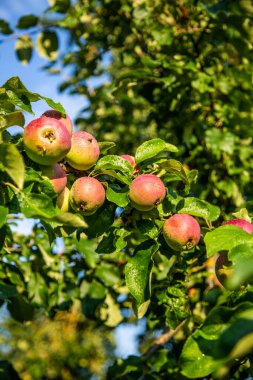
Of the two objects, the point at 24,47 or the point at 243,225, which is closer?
the point at 243,225

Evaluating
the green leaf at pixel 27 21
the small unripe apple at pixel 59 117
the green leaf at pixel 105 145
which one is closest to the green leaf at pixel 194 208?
the green leaf at pixel 105 145

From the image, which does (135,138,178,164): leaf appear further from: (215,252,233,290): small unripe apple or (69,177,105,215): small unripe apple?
(215,252,233,290): small unripe apple

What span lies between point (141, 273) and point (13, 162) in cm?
42

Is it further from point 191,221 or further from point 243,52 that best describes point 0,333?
point 191,221

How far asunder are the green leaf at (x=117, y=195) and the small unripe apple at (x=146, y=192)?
0.07 ft

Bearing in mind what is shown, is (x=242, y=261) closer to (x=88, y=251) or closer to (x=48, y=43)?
(x=88, y=251)

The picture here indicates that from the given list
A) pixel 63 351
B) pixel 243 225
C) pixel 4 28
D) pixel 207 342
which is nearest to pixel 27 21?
pixel 4 28

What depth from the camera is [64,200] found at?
1128 mm

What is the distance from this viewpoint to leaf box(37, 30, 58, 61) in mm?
2782

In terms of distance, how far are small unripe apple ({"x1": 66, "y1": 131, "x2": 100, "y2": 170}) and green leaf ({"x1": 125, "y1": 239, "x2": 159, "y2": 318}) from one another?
0.24 m

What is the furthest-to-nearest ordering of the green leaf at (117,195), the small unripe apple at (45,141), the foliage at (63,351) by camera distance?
the foliage at (63,351)
the green leaf at (117,195)
the small unripe apple at (45,141)

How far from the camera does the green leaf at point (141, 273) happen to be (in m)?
1.11

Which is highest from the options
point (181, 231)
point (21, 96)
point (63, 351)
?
point (21, 96)

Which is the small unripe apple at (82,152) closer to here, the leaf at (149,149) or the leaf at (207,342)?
the leaf at (149,149)
